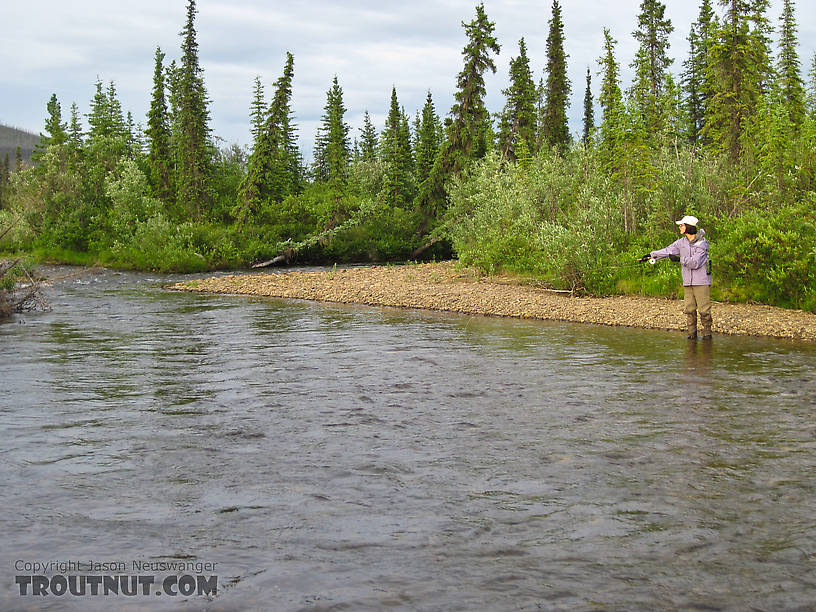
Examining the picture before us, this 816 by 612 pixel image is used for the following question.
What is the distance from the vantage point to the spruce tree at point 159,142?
60.8 m

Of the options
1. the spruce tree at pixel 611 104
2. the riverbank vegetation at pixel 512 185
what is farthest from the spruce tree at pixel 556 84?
the spruce tree at pixel 611 104

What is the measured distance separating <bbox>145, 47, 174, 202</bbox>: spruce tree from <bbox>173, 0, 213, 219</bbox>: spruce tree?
3822mm

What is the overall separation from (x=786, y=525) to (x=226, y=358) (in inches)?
458

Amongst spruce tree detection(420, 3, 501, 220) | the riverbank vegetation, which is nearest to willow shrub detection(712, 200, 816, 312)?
the riverbank vegetation

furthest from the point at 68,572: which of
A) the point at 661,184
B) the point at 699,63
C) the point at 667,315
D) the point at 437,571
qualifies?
the point at 699,63

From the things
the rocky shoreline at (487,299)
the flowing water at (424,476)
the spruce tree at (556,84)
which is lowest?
the flowing water at (424,476)

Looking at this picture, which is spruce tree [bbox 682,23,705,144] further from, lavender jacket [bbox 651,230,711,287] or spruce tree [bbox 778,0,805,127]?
lavender jacket [bbox 651,230,711,287]

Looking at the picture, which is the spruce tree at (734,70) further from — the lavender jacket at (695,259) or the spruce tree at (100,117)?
the spruce tree at (100,117)

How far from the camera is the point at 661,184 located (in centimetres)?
2489

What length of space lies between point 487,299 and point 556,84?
4461cm

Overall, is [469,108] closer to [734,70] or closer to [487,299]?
[734,70]

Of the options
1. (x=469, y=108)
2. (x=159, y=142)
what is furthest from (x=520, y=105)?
(x=159, y=142)

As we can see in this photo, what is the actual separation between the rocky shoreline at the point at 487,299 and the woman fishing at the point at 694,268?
1432mm

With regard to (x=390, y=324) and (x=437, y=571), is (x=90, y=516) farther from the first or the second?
(x=390, y=324)
